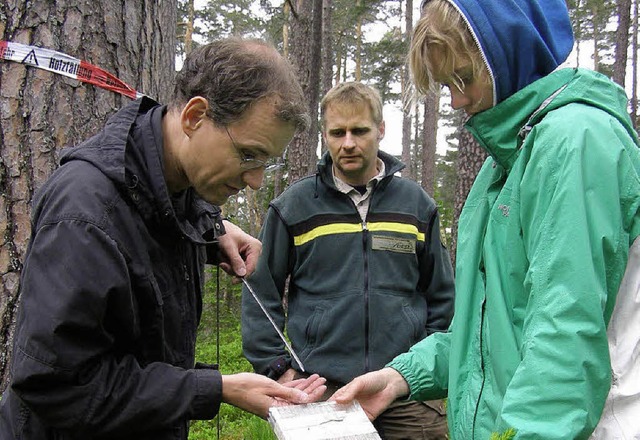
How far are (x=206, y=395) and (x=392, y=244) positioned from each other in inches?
75.2

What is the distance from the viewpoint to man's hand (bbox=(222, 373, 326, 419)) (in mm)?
1671

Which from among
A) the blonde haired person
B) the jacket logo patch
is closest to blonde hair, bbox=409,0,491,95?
the blonde haired person

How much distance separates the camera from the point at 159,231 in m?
1.69

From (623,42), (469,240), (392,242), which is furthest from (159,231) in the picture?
(623,42)

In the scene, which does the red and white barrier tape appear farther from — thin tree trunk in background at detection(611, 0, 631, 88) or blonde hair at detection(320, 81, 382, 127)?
thin tree trunk in background at detection(611, 0, 631, 88)

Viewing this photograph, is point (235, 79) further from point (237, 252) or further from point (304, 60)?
point (304, 60)

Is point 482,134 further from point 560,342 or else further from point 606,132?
point 560,342

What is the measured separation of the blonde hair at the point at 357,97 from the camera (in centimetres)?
351

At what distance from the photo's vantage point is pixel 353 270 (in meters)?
3.25

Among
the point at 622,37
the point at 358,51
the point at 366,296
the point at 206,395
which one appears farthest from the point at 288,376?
the point at 358,51

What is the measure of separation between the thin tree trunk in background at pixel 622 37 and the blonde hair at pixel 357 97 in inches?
592

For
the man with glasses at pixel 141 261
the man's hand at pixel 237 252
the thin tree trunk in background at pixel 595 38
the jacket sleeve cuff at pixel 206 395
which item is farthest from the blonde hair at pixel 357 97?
the thin tree trunk in background at pixel 595 38

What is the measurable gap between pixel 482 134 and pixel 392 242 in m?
1.73

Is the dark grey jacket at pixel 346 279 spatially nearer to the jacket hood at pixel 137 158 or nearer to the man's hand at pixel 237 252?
the man's hand at pixel 237 252
